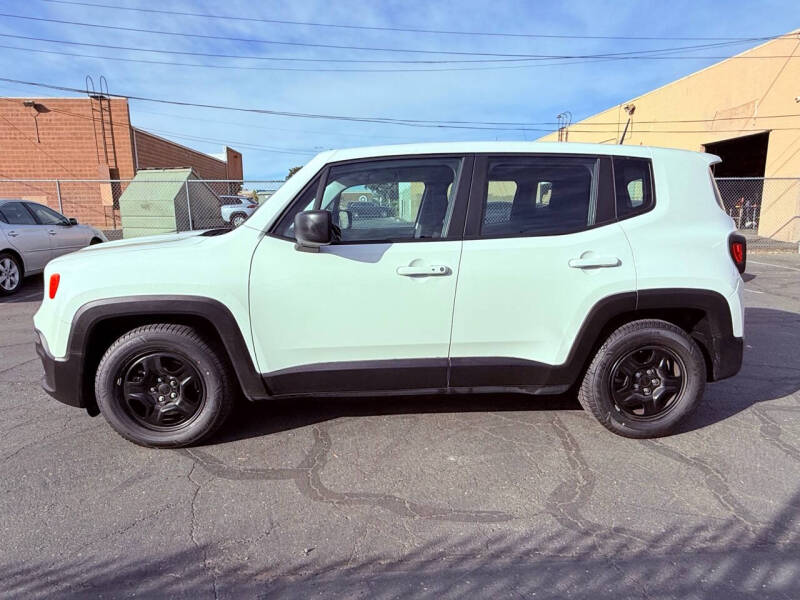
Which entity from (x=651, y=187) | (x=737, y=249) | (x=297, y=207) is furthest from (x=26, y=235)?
(x=737, y=249)

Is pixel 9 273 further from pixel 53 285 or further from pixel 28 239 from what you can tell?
pixel 53 285

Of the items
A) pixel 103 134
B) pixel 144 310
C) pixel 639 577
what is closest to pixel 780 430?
pixel 639 577

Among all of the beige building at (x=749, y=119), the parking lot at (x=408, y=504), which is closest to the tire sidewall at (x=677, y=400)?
the parking lot at (x=408, y=504)

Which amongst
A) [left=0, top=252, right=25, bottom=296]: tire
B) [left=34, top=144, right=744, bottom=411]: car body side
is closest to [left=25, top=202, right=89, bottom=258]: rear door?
[left=0, top=252, right=25, bottom=296]: tire

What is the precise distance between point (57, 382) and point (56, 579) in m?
1.30

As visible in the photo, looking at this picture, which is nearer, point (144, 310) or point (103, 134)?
point (144, 310)

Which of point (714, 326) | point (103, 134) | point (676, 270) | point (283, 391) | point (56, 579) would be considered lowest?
point (56, 579)

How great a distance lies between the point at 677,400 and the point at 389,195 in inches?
92.3

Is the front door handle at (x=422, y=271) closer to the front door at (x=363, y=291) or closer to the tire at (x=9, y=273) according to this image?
the front door at (x=363, y=291)

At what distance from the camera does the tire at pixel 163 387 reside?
299 cm

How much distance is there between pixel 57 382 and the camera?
9.86ft

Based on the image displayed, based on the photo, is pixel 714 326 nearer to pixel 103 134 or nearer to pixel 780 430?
pixel 780 430

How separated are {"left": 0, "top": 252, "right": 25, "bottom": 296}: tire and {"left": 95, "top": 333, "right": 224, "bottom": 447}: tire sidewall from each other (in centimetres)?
686

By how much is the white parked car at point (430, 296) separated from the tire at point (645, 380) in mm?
12
